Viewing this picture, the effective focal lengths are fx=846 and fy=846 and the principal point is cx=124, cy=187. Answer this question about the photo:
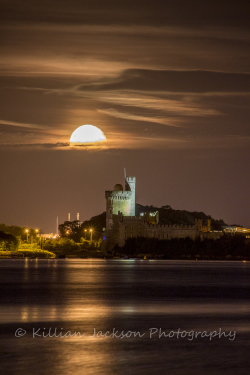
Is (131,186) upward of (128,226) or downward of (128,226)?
upward

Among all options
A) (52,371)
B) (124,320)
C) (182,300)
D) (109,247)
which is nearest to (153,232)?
(109,247)

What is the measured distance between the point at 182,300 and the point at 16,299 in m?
6.99

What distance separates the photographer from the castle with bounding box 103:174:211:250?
403ft

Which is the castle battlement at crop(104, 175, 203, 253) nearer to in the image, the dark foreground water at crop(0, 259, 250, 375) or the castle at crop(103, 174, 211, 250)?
the castle at crop(103, 174, 211, 250)

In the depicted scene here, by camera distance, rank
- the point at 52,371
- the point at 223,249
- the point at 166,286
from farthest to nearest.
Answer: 1. the point at 223,249
2. the point at 166,286
3. the point at 52,371

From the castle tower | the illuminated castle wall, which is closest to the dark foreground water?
the illuminated castle wall

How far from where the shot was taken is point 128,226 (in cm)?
12300

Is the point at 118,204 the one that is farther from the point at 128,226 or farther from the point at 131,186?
the point at 131,186

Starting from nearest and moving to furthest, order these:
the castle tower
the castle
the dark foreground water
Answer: the dark foreground water, the castle, the castle tower

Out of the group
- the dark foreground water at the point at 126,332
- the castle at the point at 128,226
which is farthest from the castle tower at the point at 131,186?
the dark foreground water at the point at 126,332

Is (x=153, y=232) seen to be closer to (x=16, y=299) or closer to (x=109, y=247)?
(x=109, y=247)

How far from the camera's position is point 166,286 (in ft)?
154

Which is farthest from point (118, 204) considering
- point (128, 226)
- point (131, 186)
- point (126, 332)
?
point (126, 332)

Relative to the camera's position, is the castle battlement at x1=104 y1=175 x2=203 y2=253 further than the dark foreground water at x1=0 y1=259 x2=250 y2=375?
Yes
